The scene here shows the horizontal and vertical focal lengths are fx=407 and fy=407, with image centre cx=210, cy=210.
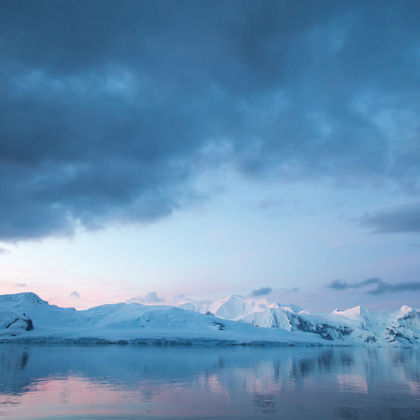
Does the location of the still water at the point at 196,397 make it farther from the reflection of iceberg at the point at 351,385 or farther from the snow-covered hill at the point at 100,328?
the snow-covered hill at the point at 100,328

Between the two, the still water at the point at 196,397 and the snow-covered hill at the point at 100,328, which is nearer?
the still water at the point at 196,397

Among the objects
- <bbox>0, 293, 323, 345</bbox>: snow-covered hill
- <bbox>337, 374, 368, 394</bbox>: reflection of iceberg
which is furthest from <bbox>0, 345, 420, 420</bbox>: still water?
<bbox>0, 293, 323, 345</bbox>: snow-covered hill

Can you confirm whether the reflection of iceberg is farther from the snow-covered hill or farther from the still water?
the snow-covered hill

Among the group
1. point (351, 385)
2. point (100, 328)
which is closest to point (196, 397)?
point (351, 385)

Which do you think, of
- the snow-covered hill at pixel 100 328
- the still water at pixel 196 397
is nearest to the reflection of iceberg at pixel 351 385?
the still water at pixel 196 397

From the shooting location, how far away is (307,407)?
26359mm

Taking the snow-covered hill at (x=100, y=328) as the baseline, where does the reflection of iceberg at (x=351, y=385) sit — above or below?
below

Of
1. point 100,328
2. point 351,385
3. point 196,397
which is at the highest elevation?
point 100,328

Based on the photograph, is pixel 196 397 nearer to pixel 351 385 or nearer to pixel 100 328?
pixel 351 385

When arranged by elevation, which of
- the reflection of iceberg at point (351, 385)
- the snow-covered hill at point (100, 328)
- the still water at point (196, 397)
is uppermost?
the snow-covered hill at point (100, 328)

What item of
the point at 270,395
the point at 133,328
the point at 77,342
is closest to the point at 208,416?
the point at 270,395

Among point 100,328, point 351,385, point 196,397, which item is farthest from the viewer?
point 100,328

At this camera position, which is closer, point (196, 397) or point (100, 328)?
point (196, 397)

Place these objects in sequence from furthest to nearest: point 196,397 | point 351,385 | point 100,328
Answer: point 100,328 < point 351,385 < point 196,397
